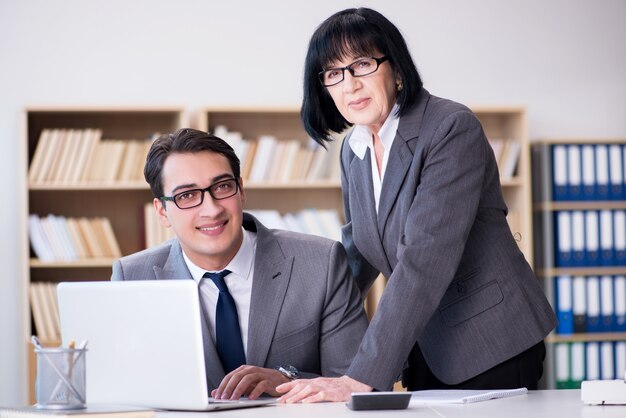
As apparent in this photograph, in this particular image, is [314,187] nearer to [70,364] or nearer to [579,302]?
[579,302]

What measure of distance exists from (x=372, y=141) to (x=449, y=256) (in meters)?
0.42

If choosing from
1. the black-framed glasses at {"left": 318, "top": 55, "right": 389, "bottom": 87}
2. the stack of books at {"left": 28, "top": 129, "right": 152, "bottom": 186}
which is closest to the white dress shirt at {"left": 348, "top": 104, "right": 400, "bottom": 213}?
the black-framed glasses at {"left": 318, "top": 55, "right": 389, "bottom": 87}

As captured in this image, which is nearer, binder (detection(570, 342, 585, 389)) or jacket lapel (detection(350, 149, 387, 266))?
jacket lapel (detection(350, 149, 387, 266))

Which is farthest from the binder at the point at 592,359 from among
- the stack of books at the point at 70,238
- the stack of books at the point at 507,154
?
the stack of books at the point at 70,238

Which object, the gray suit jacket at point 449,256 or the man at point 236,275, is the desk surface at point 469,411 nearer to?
the gray suit jacket at point 449,256

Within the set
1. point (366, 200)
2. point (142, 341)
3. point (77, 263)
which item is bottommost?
point (77, 263)

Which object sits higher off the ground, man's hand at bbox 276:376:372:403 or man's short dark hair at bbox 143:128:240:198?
man's short dark hair at bbox 143:128:240:198

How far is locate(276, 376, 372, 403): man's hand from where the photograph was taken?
1829 millimetres

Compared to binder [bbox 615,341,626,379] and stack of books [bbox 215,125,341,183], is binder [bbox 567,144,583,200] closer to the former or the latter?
binder [bbox 615,341,626,379]

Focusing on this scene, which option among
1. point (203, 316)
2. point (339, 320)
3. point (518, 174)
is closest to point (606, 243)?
point (518, 174)

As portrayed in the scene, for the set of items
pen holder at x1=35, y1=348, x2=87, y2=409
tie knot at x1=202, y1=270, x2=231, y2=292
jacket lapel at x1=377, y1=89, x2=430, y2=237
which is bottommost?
pen holder at x1=35, y1=348, x2=87, y2=409

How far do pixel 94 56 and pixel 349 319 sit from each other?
3448 millimetres

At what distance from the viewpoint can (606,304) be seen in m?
5.31

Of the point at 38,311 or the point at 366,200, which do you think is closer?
the point at 366,200
